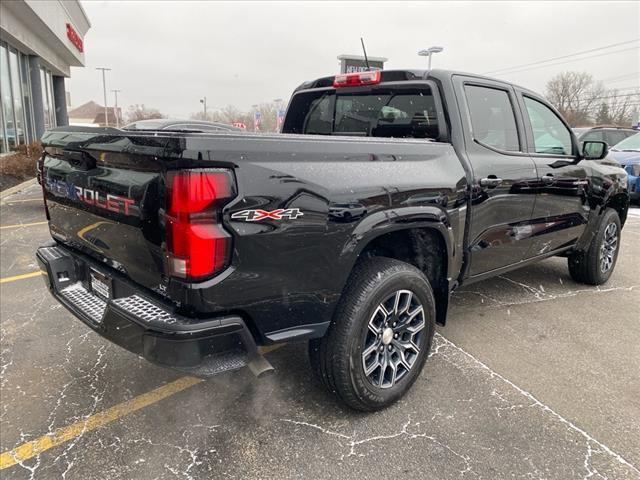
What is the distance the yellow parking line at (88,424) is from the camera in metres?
2.35

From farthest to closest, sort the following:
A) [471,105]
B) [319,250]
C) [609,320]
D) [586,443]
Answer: [609,320] → [471,105] → [586,443] → [319,250]

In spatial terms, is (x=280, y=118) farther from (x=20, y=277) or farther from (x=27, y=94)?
(x=20, y=277)

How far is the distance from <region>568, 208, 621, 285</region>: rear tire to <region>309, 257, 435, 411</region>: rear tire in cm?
274

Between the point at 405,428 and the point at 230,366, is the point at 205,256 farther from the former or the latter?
the point at 405,428

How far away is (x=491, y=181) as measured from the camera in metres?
3.21

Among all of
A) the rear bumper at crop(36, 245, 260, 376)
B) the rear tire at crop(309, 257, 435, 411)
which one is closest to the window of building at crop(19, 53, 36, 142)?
the rear bumper at crop(36, 245, 260, 376)

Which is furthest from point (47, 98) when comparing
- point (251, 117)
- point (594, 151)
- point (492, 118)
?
point (251, 117)

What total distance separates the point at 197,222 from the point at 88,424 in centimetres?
150

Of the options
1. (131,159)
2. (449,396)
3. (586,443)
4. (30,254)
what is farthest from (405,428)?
(30,254)

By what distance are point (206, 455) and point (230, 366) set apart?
0.63 metres

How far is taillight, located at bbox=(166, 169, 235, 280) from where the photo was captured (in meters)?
1.86

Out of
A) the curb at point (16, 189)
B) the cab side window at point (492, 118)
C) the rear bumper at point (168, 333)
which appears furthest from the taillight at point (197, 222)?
the curb at point (16, 189)

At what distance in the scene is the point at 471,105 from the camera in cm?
325

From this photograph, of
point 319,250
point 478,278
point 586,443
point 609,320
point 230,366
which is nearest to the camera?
point 230,366
